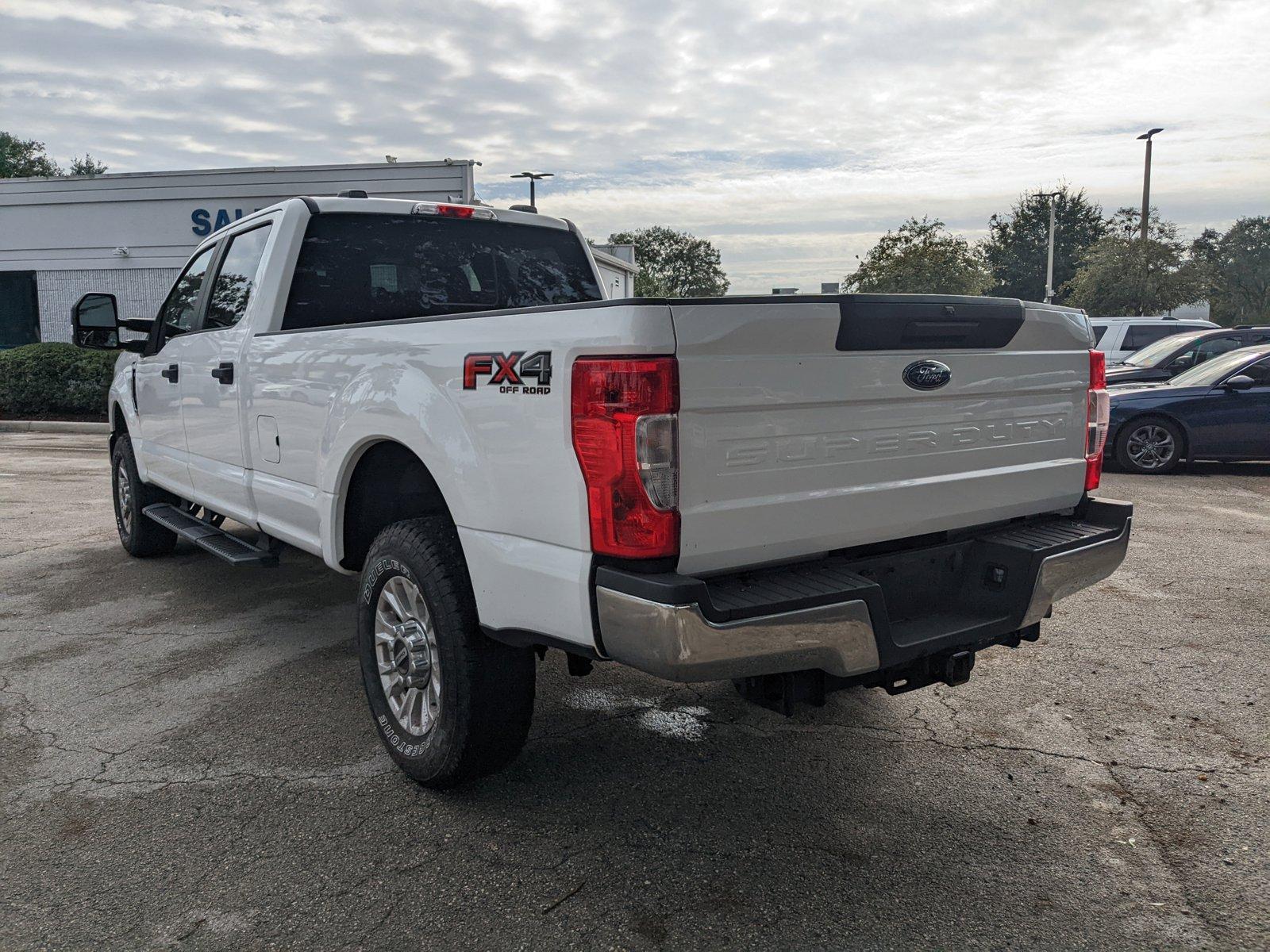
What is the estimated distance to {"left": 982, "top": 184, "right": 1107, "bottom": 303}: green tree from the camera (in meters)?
70.1

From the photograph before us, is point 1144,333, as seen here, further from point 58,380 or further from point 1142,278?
point 1142,278

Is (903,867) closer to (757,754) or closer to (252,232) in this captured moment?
(757,754)

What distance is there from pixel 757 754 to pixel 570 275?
278 cm

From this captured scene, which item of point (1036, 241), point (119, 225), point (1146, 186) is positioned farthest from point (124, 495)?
point (1036, 241)

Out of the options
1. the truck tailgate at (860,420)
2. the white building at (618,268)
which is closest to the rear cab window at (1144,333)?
the white building at (618,268)

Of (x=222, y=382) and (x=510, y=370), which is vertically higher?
(x=510, y=370)

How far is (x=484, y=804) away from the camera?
3168mm

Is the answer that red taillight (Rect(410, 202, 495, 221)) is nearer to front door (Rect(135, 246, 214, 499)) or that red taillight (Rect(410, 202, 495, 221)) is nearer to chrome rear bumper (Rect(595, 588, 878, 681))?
front door (Rect(135, 246, 214, 499))

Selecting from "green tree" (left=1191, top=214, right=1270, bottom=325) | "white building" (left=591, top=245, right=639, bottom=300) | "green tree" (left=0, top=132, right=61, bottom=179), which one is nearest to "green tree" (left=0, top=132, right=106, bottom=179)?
"green tree" (left=0, top=132, right=61, bottom=179)

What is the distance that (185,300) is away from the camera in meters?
5.72

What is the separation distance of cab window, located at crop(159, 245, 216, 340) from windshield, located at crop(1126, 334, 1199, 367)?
11955 mm

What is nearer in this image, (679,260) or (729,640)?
(729,640)

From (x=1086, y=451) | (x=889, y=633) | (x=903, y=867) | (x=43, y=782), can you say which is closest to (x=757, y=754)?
(x=903, y=867)

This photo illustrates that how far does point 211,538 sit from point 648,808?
3023 millimetres
